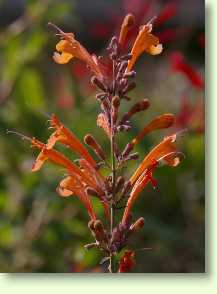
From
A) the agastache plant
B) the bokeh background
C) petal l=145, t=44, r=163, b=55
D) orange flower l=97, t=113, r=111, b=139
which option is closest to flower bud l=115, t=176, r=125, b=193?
the agastache plant

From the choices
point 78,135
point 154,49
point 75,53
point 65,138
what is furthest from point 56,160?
point 78,135

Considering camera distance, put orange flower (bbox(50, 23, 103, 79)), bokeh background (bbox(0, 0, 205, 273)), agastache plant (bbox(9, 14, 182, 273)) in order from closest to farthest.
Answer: agastache plant (bbox(9, 14, 182, 273)), orange flower (bbox(50, 23, 103, 79)), bokeh background (bbox(0, 0, 205, 273))

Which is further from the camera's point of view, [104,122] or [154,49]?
[154,49]

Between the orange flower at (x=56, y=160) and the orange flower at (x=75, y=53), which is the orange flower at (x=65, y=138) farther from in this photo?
the orange flower at (x=75, y=53)

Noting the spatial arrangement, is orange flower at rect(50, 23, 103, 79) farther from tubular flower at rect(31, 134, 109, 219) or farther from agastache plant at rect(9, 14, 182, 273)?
tubular flower at rect(31, 134, 109, 219)

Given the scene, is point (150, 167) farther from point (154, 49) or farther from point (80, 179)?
point (154, 49)

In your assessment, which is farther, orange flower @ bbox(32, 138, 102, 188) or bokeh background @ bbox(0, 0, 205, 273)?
bokeh background @ bbox(0, 0, 205, 273)
